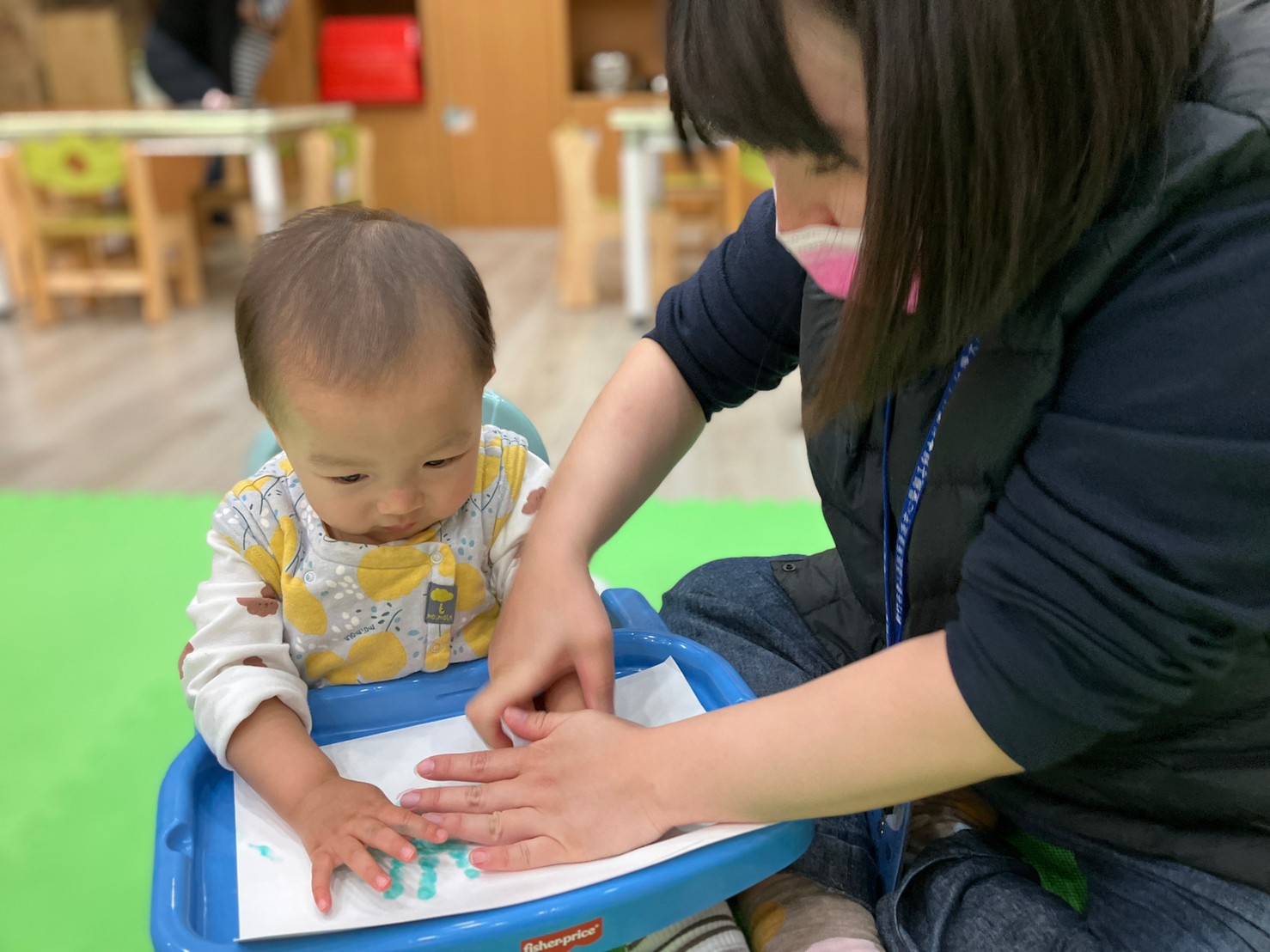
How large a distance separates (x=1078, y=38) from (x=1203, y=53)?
0.11 meters

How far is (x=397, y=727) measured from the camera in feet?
2.05

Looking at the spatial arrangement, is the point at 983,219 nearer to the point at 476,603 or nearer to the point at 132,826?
the point at 476,603

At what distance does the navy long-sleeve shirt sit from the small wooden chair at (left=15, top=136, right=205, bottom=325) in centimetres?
264

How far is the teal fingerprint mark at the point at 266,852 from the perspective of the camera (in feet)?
1.66

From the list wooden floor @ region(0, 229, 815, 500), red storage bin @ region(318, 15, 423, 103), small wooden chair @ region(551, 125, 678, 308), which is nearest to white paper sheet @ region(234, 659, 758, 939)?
wooden floor @ region(0, 229, 815, 500)

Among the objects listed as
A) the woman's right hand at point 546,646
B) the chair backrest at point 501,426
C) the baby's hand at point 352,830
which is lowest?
the baby's hand at point 352,830

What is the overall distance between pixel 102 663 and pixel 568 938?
81cm

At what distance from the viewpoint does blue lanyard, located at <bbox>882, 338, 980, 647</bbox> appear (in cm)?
52

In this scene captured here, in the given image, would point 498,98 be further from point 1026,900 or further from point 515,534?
point 1026,900

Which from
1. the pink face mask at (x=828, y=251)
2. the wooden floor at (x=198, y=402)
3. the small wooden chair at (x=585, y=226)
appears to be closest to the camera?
the pink face mask at (x=828, y=251)

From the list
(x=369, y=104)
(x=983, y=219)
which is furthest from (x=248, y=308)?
(x=369, y=104)

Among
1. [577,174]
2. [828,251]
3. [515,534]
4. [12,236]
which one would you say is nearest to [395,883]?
[515,534]

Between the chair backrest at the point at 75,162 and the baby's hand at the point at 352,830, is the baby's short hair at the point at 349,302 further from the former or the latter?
the chair backrest at the point at 75,162

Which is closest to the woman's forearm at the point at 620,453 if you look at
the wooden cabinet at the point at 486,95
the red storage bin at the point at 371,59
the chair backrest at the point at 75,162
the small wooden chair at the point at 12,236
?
the chair backrest at the point at 75,162
